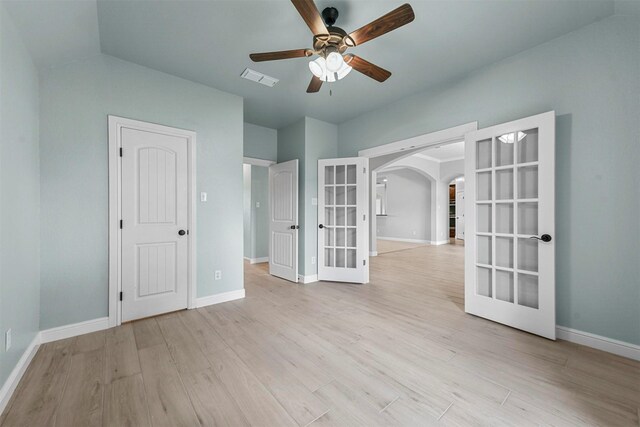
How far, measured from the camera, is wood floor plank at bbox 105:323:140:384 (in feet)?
6.11

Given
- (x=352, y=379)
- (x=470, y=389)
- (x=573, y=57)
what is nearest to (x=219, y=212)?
(x=352, y=379)

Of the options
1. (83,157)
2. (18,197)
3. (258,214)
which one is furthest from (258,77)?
(258,214)

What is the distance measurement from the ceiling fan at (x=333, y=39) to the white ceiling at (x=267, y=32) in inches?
10.8

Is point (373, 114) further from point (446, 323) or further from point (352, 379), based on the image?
point (352, 379)

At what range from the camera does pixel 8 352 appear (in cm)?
165

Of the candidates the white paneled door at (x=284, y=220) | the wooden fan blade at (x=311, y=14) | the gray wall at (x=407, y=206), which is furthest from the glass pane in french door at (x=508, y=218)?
the gray wall at (x=407, y=206)

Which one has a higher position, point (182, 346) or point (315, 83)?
point (315, 83)

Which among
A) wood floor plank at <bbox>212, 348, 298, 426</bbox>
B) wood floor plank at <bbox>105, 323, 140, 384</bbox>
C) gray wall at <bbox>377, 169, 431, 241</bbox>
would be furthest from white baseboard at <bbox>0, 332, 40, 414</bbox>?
gray wall at <bbox>377, 169, 431, 241</bbox>

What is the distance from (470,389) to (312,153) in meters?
3.58

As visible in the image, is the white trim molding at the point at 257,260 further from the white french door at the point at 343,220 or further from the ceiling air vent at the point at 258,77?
the ceiling air vent at the point at 258,77

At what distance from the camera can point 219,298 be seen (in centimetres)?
331

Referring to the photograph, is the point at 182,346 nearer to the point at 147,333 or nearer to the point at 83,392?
the point at 147,333

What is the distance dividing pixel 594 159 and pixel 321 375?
281 centimetres

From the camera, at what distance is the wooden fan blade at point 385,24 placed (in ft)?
5.19
